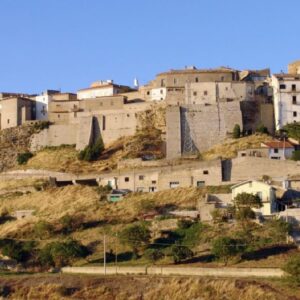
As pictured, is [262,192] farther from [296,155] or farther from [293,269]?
[293,269]

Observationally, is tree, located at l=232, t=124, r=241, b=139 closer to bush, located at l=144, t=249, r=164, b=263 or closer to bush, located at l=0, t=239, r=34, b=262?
bush, located at l=0, t=239, r=34, b=262

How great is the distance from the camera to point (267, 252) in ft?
147

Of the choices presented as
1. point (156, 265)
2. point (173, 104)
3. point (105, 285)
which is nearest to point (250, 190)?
point (156, 265)

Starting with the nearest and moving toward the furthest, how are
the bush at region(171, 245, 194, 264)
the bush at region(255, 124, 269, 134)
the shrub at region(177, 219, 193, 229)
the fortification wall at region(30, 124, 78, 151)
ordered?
the bush at region(171, 245, 194, 264) < the shrub at region(177, 219, 193, 229) < the bush at region(255, 124, 269, 134) < the fortification wall at region(30, 124, 78, 151)

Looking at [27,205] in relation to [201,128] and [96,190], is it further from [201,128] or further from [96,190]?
[201,128]

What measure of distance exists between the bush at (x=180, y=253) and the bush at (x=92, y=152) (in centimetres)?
2006

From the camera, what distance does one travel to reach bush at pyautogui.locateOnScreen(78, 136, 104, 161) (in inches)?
2534

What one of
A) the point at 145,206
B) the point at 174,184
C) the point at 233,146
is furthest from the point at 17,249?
the point at 233,146

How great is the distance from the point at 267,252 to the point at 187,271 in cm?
430

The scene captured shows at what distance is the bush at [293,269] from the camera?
129ft

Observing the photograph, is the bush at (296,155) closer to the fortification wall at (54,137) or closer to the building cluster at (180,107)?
the building cluster at (180,107)

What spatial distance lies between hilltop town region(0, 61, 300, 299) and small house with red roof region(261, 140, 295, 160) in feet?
0.22

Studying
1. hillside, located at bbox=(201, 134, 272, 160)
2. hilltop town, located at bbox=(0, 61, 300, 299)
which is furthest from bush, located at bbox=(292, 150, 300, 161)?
hillside, located at bbox=(201, 134, 272, 160)

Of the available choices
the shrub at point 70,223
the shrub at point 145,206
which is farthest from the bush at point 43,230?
the shrub at point 145,206
